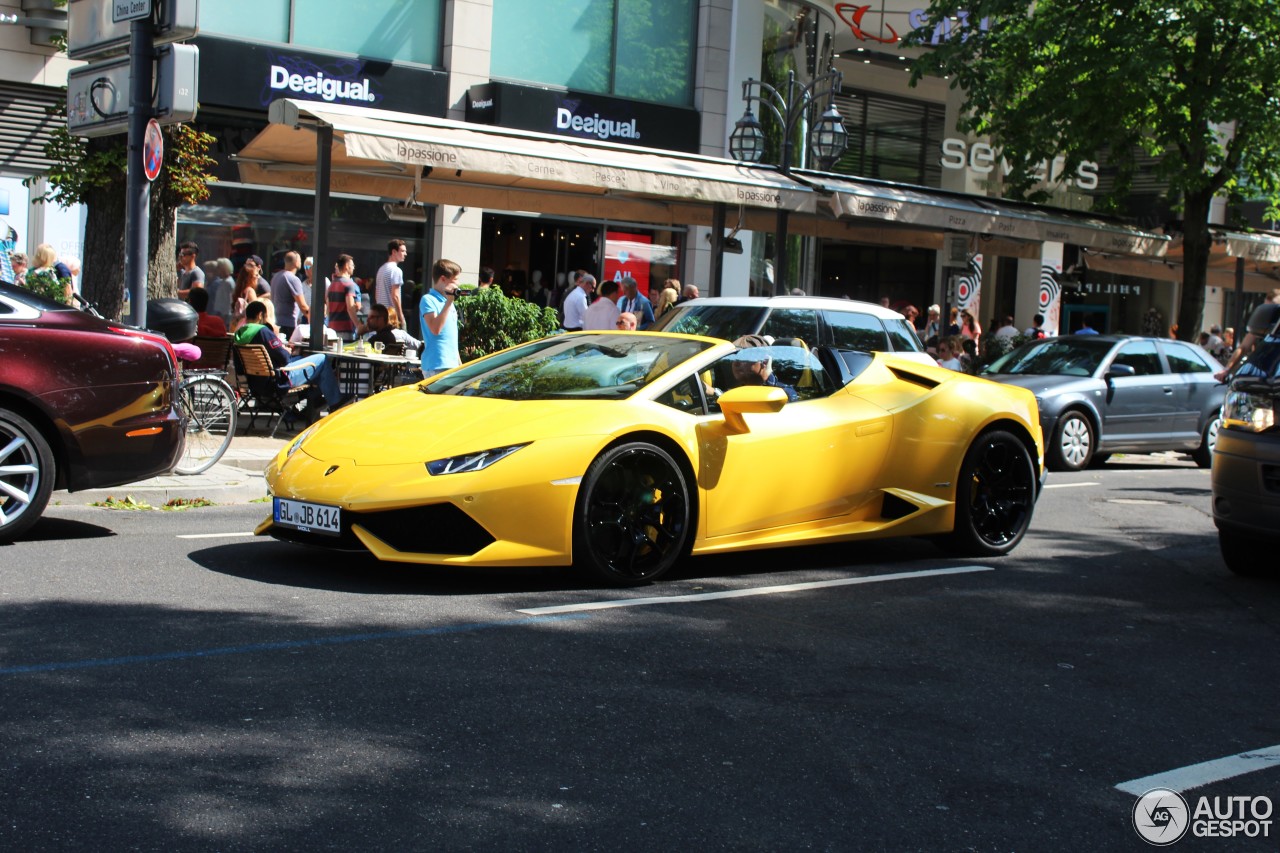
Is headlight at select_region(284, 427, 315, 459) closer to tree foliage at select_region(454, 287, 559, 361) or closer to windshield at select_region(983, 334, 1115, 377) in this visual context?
tree foliage at select_region(454, 287, 559, 361)

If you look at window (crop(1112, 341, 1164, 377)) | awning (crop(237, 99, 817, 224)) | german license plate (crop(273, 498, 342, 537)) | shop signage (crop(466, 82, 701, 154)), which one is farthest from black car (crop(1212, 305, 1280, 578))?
shop signage (crop(466, 82, 701, 154))

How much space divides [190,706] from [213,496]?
5.46 metres

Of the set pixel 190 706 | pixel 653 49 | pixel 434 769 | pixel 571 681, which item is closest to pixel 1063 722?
pixel 571 681

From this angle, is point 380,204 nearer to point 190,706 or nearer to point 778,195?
point 778,195

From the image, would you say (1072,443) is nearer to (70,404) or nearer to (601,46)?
(70,404)

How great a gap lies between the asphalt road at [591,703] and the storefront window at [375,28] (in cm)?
1450

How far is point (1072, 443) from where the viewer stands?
50.2 ft

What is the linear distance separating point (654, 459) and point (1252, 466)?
3370mm

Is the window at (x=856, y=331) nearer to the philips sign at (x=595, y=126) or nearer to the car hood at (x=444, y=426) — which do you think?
the car hood at (x=444, y=426)

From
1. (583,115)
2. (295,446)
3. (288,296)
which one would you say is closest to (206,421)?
(295,446)

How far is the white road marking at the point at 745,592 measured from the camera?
646cm

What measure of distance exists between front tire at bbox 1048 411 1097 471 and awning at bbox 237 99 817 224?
3951 mm

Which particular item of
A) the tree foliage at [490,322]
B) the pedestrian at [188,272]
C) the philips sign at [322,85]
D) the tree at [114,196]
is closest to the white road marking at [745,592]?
the tree at [114,196]

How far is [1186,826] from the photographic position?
4.06 meters
